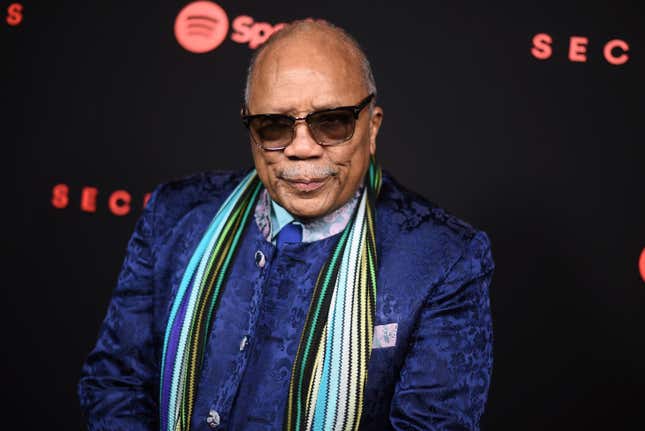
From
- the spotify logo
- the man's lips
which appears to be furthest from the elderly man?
the spotify logo

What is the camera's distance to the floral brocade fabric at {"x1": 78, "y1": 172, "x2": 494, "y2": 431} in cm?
119

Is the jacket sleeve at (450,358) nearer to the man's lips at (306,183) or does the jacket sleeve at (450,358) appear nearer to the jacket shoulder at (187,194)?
the man's lips at (306,183)

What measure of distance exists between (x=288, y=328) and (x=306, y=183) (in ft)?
0.90

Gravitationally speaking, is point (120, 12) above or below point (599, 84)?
above

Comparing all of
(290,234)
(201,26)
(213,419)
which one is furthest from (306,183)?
(201,26)

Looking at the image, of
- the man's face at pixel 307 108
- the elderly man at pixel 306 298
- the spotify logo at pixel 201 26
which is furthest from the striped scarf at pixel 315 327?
the spotify logo at pixel 201 26

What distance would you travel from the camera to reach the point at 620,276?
2008 millimetres

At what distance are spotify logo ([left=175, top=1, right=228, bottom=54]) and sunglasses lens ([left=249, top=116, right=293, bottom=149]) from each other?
1.00 m

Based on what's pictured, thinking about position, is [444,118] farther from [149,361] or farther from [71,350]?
[71,350]

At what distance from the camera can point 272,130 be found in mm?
1197

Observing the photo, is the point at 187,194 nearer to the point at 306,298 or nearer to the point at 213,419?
the point at 306,298

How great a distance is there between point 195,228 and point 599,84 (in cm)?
129

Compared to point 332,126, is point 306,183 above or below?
below

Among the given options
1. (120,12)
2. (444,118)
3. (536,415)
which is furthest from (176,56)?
(536,415)
